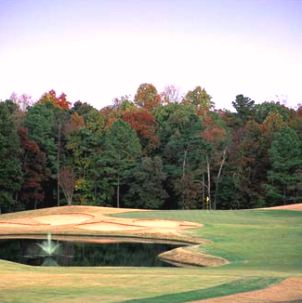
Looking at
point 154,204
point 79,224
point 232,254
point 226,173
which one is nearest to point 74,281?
point 232,254

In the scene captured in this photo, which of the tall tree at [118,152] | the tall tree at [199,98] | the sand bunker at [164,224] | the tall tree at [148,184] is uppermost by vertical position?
the tall tree at [199,98]

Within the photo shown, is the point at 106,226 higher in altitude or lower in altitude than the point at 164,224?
lower

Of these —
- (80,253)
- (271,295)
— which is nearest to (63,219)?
(80,253)

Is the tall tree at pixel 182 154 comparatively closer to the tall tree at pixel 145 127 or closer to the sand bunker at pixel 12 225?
the tall tree at pixel 145 127

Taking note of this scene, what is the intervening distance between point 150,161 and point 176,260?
135 feet

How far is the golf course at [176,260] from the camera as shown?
1255cm

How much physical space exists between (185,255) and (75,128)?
4602 cm

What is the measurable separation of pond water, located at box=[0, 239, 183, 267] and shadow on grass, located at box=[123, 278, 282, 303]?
12.4m

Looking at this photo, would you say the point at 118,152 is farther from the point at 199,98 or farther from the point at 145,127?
the point at 199,98

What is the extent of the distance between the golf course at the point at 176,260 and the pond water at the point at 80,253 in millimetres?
1327

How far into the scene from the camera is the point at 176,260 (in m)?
27.0

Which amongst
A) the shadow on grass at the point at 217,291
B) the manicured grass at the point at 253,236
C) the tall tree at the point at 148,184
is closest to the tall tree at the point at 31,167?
the tall tree at the point at 148,184

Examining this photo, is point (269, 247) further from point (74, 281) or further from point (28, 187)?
point (28, 187)

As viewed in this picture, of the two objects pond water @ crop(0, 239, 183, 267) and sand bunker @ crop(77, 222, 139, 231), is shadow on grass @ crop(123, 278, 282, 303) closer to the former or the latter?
pond water @ crop(0, 239, 183, 267)
